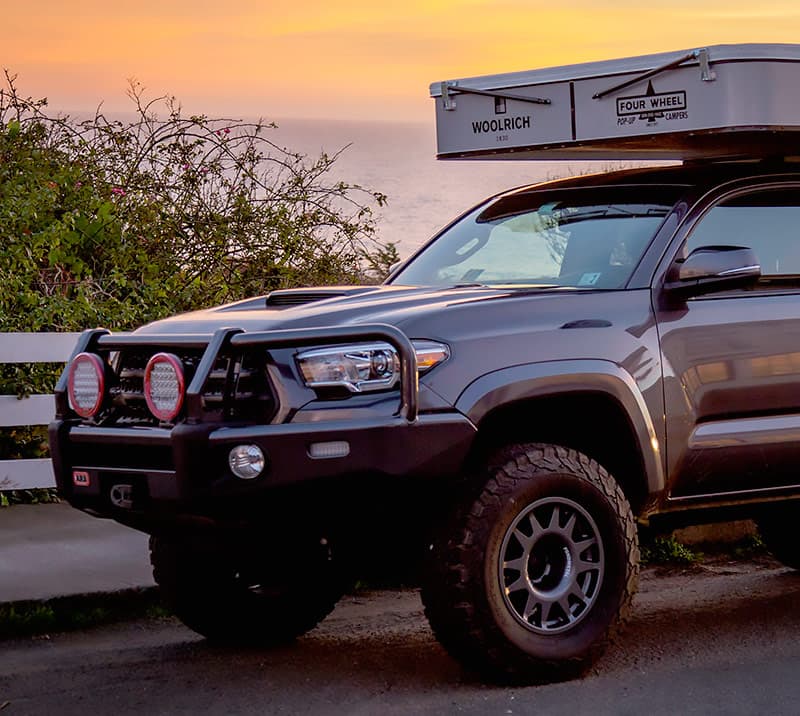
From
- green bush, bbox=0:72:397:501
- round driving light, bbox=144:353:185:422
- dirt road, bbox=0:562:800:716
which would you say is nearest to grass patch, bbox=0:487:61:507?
green bush, bbox=0:72:397:501

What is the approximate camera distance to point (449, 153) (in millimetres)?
7438

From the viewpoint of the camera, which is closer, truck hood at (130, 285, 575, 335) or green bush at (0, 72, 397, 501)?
truck hood at (130, 285, 575, 335)

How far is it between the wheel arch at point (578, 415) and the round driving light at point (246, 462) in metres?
0.72

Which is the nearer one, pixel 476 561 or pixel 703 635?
pixel 476 561

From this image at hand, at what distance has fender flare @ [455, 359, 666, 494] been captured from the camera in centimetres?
543

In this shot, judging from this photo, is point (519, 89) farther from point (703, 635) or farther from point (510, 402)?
point (703, 635)

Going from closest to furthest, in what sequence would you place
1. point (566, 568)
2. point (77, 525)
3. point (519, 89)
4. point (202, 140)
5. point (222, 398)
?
point (222, 398), point (566, 568), point (519, 89), point (77, 525), point (202, 140)

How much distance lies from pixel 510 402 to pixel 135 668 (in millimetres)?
1868

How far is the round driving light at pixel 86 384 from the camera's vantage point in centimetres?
577

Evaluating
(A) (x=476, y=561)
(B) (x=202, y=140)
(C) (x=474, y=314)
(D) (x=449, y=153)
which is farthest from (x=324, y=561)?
(B) (x=202, y=140)

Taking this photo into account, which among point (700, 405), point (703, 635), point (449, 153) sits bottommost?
point (703, 635)

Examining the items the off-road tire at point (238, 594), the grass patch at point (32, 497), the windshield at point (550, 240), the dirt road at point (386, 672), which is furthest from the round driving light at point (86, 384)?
the grass patch at point (32, 497)

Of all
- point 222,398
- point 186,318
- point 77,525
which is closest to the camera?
point 222,398

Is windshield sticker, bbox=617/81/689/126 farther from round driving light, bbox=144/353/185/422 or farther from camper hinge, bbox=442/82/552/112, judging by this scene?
round driving light, bbox=144/353/185/422
